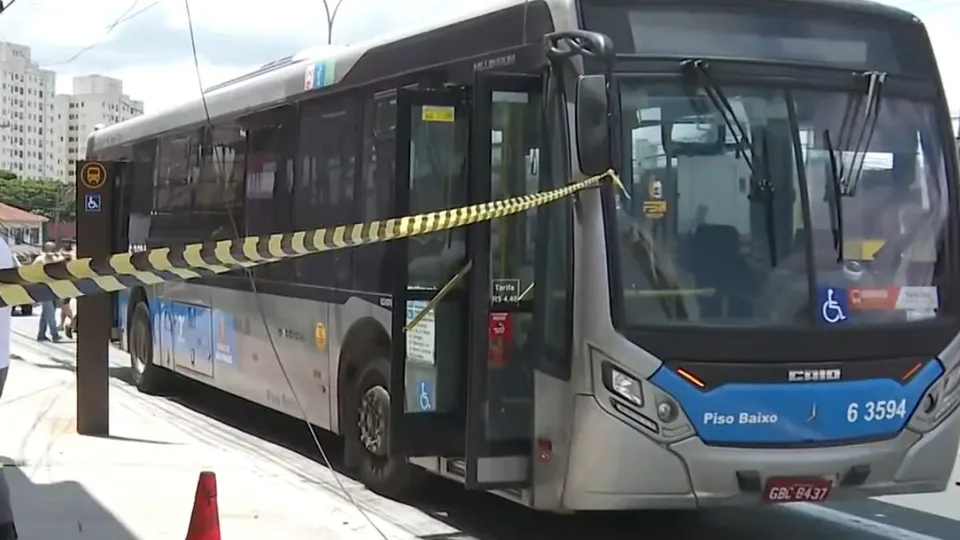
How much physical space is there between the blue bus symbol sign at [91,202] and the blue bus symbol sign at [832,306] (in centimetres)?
690

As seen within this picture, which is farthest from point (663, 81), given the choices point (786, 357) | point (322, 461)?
point (322, 461)

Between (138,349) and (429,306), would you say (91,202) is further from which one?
(429,306)

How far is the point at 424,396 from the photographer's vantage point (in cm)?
720

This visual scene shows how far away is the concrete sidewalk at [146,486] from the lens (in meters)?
7.62

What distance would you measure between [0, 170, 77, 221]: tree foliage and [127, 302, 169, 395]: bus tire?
11.6 m

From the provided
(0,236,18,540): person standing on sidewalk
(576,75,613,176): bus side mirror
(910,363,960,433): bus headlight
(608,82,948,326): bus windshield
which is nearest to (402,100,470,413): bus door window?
(576,75,613,176): bus side mirror

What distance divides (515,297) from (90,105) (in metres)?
14.1

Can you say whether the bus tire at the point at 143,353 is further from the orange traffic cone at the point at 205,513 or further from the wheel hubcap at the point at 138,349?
the orange traffic cone at the point at 205,513

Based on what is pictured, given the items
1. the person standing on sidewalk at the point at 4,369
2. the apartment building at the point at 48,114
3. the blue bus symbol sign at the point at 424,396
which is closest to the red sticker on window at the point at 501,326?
the blue bus symbol sign at the point at 424,396

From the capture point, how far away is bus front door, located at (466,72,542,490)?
670cm

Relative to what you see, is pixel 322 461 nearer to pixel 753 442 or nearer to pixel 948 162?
pixel 753 442

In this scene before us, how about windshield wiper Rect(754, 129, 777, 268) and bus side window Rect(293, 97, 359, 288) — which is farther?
bus side window Rect(293, 97, 359, 288)

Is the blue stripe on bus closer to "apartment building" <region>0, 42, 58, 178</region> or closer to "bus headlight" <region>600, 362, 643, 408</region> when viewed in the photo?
"bus headlight" <region>600, 362, 643, 408</region>

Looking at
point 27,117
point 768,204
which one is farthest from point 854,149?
point 27,117
